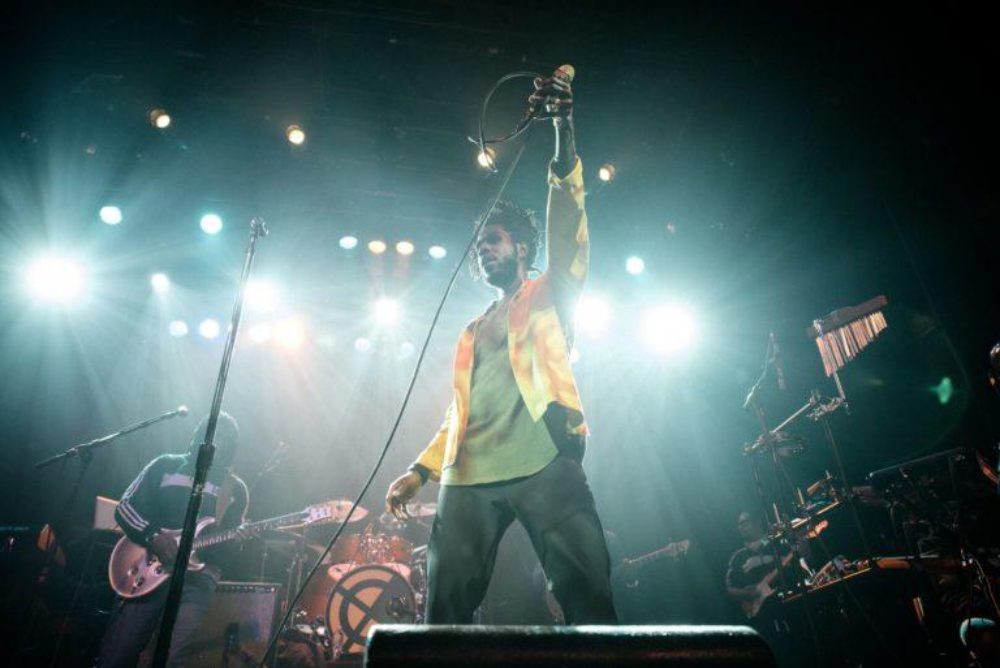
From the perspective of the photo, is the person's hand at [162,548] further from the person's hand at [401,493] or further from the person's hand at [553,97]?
the person's hand at [553,97]

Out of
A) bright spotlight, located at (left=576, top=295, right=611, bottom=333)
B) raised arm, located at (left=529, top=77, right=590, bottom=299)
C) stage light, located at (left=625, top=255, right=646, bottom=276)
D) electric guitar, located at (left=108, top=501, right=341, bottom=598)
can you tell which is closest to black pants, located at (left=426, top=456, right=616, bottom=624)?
raised arm, located at (left=529, top=77, right=590, bottom=299)

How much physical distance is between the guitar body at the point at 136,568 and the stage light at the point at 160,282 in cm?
541

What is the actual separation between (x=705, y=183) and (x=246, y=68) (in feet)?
23.0

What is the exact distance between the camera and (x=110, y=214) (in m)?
8.59

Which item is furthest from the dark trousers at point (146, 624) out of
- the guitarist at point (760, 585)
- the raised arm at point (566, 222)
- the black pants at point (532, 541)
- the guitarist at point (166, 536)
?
the guitarist at point (760, 585)

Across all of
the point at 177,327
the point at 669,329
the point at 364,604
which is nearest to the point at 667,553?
the point at 669,329

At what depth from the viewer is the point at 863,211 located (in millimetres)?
6773

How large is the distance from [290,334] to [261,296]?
4.04 feet

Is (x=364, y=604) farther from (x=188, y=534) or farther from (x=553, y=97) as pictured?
(x=553, y=97)

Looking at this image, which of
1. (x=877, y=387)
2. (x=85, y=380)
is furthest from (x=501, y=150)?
(x=85, y=380)

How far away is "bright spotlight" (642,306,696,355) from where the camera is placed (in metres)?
9.87

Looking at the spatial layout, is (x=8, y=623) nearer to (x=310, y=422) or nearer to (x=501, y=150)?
(x=310, y=422)

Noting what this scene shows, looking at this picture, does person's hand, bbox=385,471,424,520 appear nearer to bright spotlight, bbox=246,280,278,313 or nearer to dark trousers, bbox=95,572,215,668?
dark trousers, bbox=95,572,215,668

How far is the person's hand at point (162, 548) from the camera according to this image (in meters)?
5.53
